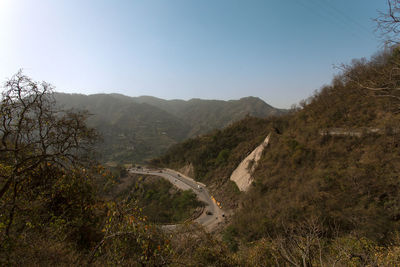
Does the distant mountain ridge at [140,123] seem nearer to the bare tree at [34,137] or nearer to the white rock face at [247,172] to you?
the white rock face at [247,172]

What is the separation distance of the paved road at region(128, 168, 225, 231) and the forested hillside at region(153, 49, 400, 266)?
2.67 meters

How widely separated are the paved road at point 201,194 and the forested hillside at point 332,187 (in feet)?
8.75

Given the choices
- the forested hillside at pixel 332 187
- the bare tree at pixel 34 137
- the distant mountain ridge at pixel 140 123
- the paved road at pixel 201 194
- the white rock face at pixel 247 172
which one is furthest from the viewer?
the distant mountain ridge at pixel 140 123

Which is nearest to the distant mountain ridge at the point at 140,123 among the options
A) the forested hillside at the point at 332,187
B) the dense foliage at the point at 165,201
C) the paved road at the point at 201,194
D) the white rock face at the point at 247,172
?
the paved road at the point at 201,194

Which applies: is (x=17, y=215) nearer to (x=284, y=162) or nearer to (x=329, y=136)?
(x=284, y=162)

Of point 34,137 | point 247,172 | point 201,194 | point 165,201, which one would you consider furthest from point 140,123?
point 34,137

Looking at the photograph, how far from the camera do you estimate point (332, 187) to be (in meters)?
14.9

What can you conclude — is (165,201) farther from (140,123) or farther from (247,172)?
(140,123)

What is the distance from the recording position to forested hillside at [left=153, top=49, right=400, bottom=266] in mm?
8258

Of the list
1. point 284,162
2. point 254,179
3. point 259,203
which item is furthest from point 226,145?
point 259,203

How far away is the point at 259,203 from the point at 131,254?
60.3ft

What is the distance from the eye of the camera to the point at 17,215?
3.99 meters

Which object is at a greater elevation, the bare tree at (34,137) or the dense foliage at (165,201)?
the bare tree at (34,137)

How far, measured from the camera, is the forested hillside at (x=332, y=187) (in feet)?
27.1
